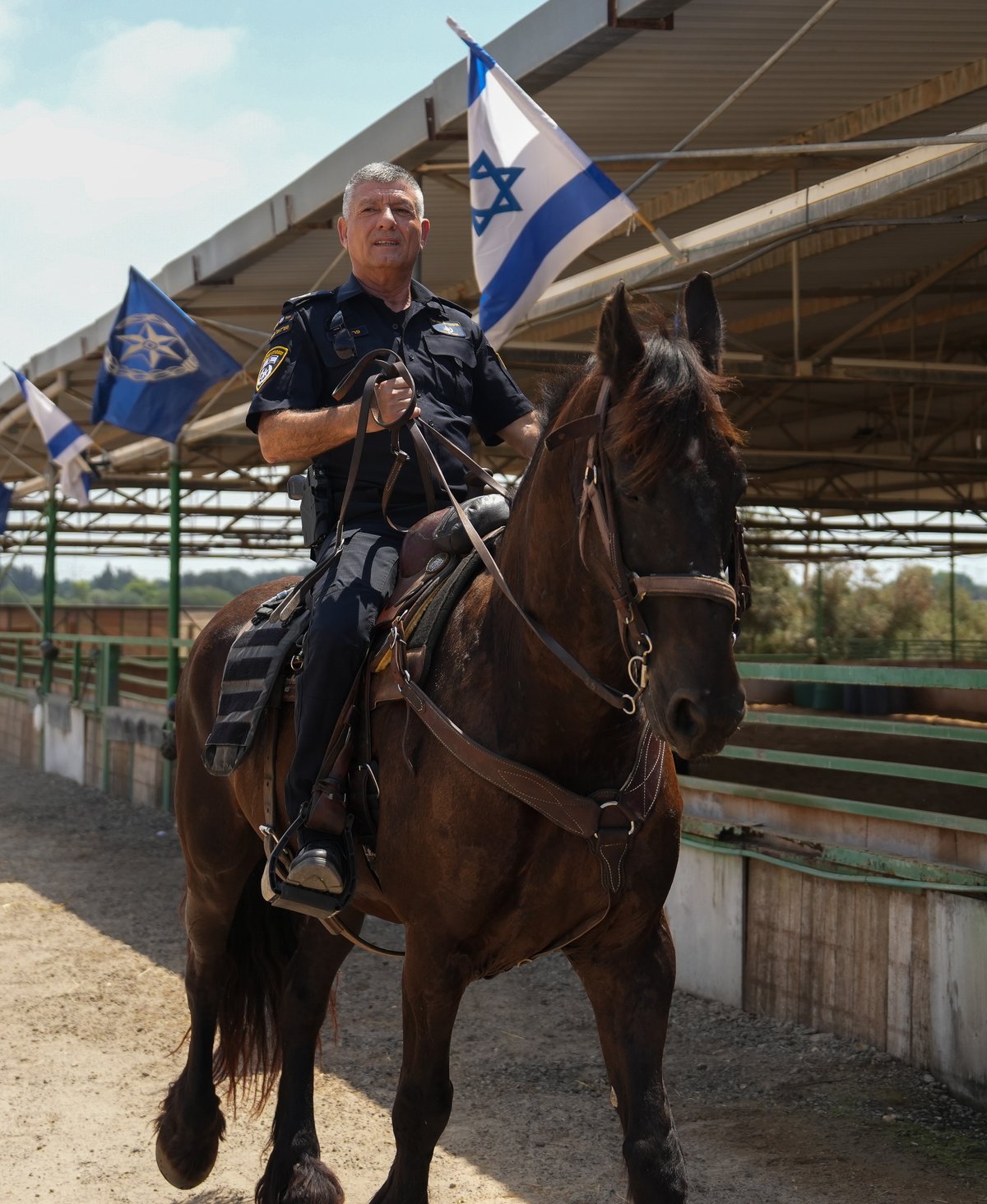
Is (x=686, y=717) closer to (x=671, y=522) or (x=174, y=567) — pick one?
(x=671, y=522)

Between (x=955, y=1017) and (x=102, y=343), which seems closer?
(x=955, y=1017)

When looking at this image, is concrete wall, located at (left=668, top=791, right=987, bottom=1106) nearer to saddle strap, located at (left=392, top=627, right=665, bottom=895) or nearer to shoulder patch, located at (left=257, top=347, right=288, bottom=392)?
saddle strap, located at (left=392, top=627, right=665, bottom=895)

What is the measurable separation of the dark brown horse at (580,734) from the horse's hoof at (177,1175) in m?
1.18

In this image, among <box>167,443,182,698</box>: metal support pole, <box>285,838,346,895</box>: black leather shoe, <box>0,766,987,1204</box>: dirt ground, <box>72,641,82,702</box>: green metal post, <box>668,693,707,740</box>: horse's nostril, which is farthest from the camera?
<box>72,641,82,702</box>: green metal post

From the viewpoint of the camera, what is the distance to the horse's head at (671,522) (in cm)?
219

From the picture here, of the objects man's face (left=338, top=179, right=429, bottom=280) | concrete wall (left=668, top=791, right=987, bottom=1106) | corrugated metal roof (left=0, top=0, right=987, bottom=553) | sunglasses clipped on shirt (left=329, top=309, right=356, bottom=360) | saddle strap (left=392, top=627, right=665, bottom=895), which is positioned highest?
corrugated metal roof (left=0, top=0, right=987, bottom=553)

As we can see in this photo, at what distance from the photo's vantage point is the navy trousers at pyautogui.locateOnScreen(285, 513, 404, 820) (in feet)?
10.4

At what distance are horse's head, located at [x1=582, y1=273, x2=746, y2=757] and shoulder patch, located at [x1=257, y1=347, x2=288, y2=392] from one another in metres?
1.23

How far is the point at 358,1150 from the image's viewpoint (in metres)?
4.42

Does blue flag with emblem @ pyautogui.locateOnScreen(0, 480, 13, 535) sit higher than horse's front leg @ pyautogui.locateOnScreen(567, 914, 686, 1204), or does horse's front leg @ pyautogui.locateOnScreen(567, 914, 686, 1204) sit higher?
blue flag with emblem @ pyautogui.locateOnScreen(0, 480, 13, 535)

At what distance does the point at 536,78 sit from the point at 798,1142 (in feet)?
18.5

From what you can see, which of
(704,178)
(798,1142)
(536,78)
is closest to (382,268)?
(798,1142)

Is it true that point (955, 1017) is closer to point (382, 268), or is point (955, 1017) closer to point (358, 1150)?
point (358, 1150)

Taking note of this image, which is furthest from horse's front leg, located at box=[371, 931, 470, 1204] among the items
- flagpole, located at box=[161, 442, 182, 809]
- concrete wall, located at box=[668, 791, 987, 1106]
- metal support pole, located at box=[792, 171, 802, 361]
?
flagpole, located at box=[161, 442, 182, 809]
